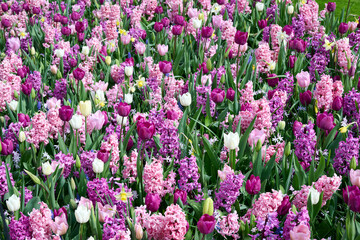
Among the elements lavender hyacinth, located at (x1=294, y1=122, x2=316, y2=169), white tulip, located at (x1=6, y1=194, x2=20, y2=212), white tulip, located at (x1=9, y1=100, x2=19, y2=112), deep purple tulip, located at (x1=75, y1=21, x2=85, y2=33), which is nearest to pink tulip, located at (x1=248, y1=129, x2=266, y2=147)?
lavender hyacinth, located at (x1=294, y1=122, x2=316, y2=169)

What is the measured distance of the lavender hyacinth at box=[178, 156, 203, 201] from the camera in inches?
101

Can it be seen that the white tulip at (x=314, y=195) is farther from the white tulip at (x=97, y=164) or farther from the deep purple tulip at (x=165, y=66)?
the deep purple tulip at (x=165, y=66)

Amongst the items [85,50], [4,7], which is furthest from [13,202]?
[4,7]

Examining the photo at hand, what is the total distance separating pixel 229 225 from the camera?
233 centimetres

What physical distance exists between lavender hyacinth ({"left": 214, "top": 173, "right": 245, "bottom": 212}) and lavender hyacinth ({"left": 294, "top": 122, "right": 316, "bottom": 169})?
1.98 ft

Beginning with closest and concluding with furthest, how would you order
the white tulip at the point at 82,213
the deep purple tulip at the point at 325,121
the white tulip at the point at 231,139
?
the white tulip at the point at 82,213
the white tulip at the point at 231,139
the deep purple tulip at the point at 325,121

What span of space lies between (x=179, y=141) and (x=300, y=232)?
1.20m

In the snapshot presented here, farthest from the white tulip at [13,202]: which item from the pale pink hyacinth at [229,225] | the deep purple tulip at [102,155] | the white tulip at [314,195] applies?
the white tulip at [314,195]

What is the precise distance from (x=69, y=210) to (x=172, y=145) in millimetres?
679

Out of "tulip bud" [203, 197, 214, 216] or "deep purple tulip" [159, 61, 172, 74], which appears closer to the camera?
"tulip bud" [203, 197, 214, 216]

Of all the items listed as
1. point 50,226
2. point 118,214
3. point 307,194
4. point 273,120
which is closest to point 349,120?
point 273,120

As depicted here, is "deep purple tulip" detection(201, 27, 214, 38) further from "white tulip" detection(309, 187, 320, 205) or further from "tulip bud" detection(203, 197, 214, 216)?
"tulip bud" detection(203, 197, 214, 216)

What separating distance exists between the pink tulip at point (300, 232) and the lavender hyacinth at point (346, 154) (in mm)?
956

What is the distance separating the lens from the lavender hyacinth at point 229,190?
7.86ft
